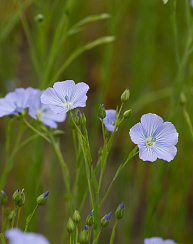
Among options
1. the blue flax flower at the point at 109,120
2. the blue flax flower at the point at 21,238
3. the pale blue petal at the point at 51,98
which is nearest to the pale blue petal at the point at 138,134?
the blue flax flower at the point at 109,120

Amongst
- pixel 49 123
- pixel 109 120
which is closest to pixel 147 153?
pixel 109 120

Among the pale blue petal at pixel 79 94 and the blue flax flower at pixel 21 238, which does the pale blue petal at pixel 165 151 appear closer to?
the pale blue petal at pixel 79 94

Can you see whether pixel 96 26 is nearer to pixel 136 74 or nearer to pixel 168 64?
pixel 168 64

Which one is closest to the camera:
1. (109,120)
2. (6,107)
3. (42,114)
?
(109,120)

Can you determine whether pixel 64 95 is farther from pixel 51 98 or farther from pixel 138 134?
pixel 138 134

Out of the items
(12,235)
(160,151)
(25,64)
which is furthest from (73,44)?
(12,235)

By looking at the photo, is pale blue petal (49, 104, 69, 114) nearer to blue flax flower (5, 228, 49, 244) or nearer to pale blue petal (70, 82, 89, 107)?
pale blue petal (70, 82, 89, 107)

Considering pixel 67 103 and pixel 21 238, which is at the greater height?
pixel 67 103
